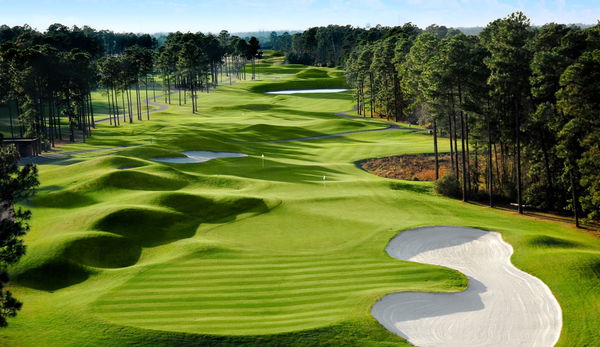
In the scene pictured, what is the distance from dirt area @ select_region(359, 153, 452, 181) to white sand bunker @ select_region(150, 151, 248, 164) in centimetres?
1843

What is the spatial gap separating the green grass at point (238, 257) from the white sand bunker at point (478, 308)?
82 centimetres

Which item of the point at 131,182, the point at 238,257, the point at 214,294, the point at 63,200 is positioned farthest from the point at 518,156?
the point at 63,200

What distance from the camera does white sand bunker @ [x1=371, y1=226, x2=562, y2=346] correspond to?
86.5ft

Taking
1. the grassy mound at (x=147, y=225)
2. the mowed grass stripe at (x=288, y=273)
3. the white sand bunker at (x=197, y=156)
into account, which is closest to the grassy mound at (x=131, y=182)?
the grassy mound at (x=147, y=225)

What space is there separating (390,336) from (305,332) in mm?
4092

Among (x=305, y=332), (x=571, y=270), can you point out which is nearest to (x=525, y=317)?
(x=571, y=270)

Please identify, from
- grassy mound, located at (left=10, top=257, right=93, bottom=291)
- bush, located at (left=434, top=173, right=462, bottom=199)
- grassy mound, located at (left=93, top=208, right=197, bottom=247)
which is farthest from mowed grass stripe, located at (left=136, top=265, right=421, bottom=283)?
bush, located at (left=434, top=173, right=462, bottom=199)

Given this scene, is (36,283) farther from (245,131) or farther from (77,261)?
(245,131)

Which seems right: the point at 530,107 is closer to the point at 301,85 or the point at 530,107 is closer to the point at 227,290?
the point at 227,290

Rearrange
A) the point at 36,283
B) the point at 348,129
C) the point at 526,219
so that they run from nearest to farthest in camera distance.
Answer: the point at 36,283
the point at 526,219
the point at 348,129

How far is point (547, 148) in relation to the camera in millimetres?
52844

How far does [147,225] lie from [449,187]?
31128 mm

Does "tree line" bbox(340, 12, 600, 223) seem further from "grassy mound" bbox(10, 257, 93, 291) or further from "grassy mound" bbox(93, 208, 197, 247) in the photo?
"grassy mound" bbox(10, 257, 93, 291)

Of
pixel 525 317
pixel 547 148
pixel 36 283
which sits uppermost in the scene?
Result: pixel 547 148
